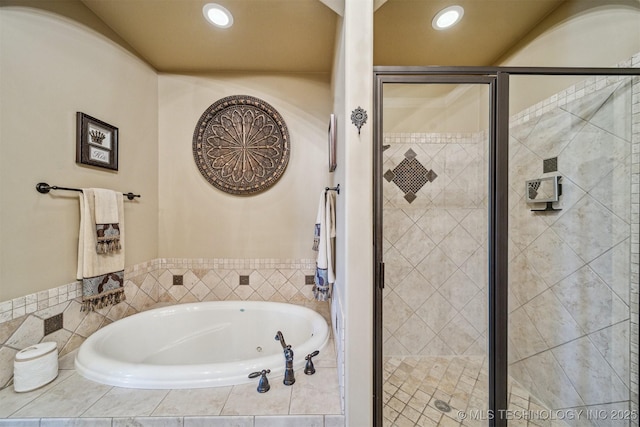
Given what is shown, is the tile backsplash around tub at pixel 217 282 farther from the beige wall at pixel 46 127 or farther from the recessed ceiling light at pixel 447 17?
the recessed ceiling light at pixel 447 17

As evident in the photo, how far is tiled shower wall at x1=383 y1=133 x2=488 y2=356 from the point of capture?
1971mm

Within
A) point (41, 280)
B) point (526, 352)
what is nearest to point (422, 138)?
point (526, 352)

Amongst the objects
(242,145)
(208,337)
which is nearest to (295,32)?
(242,145)

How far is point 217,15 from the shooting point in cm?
148

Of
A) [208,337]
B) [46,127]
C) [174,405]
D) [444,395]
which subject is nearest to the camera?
Answer: [174,405]

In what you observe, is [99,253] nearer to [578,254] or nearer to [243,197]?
[243,197]

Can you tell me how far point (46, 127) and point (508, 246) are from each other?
2513 millimetres

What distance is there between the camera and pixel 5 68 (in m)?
1.11

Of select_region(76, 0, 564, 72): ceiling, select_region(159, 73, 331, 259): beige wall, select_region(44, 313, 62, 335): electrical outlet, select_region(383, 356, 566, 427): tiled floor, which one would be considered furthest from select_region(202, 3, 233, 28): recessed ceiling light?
select_region(383, 356, 566, 427): tiled floor

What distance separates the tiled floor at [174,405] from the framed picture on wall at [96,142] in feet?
4.04

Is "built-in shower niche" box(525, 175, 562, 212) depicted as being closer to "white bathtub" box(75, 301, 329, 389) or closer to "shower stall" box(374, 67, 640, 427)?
"shower stall" box(374, 67, 640, 427)

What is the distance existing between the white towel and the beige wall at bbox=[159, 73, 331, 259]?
1.68 ft

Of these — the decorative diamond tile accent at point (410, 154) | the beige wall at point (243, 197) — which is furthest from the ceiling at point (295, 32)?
the decorative diamond tile accent at point (410, 154)

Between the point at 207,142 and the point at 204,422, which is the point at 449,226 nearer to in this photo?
the point at 204,422
